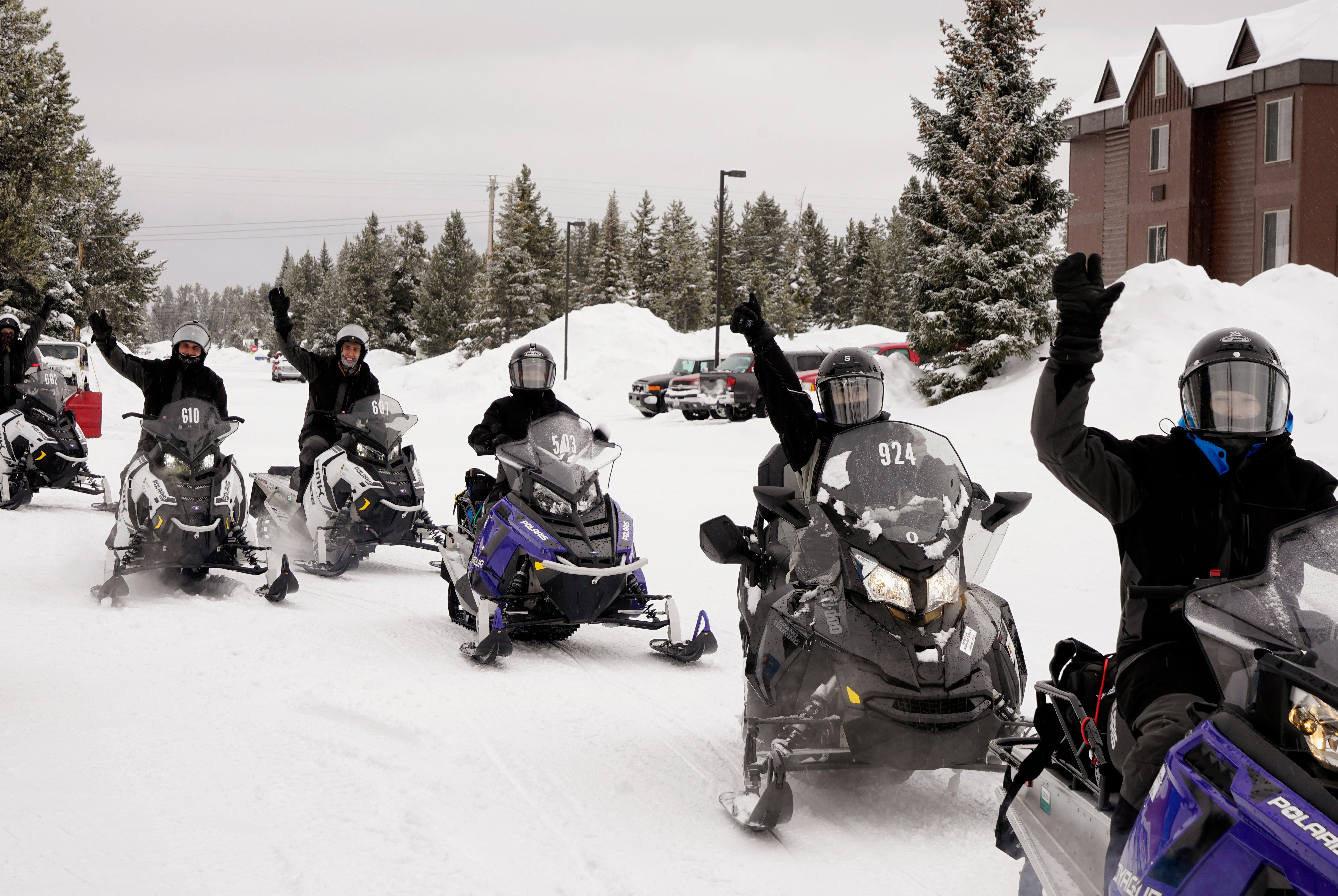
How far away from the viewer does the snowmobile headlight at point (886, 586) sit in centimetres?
401

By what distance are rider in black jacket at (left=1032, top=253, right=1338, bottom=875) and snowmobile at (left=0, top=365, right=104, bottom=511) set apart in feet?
39.0

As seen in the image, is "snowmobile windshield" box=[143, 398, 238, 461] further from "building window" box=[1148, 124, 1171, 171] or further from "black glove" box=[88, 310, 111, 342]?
"building window" box=[1148, 124, 1171, 171]

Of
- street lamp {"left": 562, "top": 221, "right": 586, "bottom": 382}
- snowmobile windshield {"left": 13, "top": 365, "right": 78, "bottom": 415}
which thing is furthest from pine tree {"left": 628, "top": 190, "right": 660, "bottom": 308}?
snowmobile windshield {"left": 13, "top": 365, "right": 78, "bottom": 415}

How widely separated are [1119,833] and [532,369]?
5650mm

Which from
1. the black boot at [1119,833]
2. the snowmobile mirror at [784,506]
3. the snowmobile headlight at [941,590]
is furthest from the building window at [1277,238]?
the black boot at [1119,833]

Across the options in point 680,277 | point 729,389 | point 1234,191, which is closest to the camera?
point 729,389

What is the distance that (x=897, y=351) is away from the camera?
101 ft

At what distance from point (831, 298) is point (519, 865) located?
7434 centimetres

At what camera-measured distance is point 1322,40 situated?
2828 cm

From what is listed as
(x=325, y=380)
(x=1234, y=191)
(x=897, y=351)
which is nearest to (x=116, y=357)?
(x=325, y=380)

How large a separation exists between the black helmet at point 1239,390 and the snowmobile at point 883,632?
1187 mm

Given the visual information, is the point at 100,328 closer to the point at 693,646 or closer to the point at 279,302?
the point at 279,302

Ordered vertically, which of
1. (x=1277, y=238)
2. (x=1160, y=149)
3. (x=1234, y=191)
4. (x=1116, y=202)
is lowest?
(x=1277, y=238)

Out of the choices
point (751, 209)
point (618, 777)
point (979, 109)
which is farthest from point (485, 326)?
point (618, 777)
